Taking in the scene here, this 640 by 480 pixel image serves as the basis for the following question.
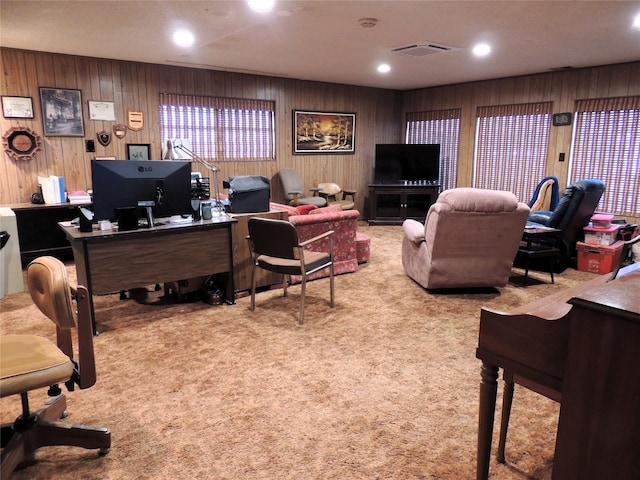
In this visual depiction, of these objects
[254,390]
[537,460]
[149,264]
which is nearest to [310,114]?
[149,264]

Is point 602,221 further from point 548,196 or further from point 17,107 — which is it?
point 17,107

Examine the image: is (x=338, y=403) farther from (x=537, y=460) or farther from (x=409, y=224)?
(x=409, y=224)

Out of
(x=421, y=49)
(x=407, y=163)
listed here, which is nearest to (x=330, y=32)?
(x=421, y=49)

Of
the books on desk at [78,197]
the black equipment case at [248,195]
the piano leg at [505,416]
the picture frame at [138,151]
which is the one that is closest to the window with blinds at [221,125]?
the picture frame at [138,151]

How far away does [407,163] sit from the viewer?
8.06 meters

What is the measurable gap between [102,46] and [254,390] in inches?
166

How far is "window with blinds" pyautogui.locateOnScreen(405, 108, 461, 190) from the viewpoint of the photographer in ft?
26.1

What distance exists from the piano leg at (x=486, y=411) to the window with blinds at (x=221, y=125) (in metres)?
5.60

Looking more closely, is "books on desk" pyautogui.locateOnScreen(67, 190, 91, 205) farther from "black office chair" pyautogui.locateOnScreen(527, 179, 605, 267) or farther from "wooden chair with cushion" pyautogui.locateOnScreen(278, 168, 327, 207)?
"black office chair" pyautogui.locateOnScreen(527, 179, 605, 267)

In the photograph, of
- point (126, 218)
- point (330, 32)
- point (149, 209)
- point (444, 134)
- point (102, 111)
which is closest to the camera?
point (126, 218)

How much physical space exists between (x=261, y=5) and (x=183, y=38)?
4.63ft

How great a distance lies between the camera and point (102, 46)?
483 centimetres

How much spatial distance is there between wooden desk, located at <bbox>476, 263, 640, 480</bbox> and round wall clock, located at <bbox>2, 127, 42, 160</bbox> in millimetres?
5566

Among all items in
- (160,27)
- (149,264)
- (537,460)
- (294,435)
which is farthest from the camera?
(160,27)
